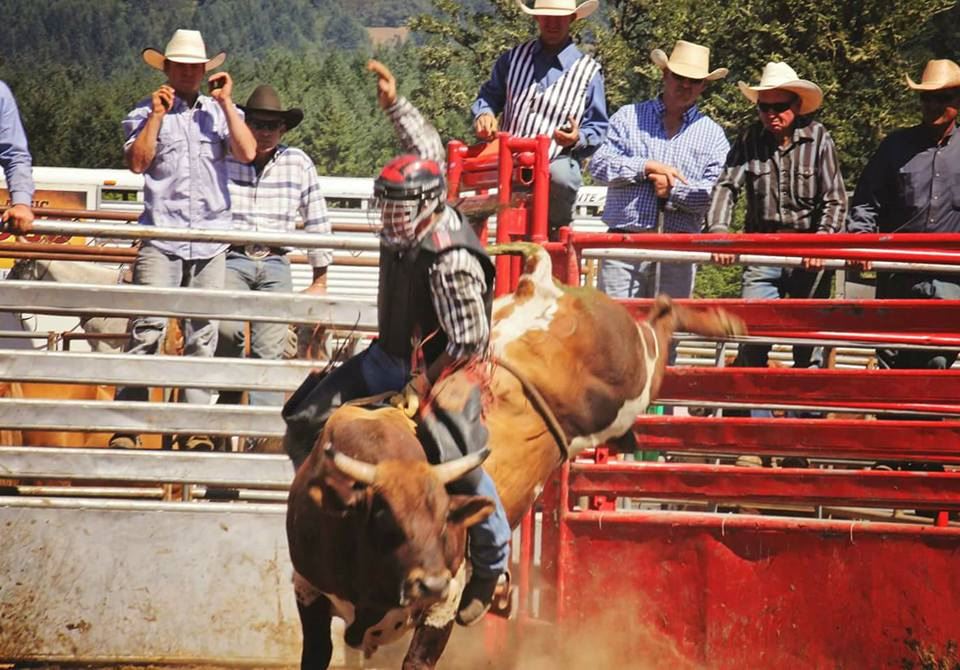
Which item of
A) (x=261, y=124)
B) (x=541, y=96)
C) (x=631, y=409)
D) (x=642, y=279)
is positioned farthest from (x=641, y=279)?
(x=261, y=124)

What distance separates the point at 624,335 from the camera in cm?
567

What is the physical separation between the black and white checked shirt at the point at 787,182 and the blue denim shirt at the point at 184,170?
8.23 ft

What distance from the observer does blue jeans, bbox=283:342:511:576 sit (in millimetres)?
4766

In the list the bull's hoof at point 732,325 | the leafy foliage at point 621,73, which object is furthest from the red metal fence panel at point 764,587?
the leafy foliage at point 621,73

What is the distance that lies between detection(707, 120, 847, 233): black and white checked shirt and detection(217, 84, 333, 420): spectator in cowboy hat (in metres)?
2.07

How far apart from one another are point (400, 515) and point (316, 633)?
72 centimetres

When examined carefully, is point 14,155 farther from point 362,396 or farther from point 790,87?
point 790,87

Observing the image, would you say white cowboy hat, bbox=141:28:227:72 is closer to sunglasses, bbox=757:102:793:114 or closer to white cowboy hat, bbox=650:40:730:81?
white cowboy hat, bbox=650:40:730:81

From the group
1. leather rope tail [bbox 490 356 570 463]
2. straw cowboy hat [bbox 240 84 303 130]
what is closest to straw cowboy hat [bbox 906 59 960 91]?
leather rope tail [bbox 490 356 570 463]

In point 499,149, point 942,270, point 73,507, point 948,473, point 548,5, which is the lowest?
point 73,507

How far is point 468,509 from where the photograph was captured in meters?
4.52

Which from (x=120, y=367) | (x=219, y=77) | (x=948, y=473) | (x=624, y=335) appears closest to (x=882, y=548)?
(x=948, y=473)

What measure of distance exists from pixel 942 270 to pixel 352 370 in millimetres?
2634

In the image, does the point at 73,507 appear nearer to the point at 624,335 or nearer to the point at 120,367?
the point at 120,367
